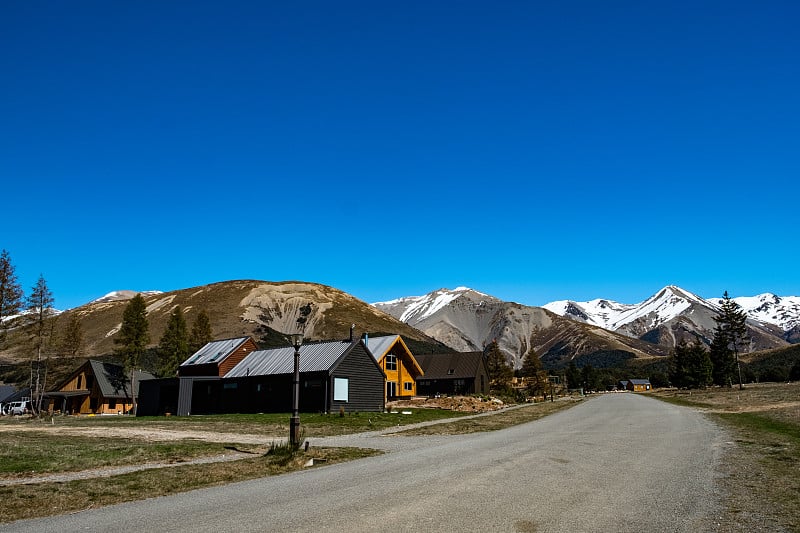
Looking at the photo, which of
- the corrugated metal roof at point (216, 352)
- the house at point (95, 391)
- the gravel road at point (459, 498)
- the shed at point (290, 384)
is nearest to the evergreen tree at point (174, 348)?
the house at point (95, 391)

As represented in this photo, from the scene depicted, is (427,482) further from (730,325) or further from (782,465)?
(730,325)

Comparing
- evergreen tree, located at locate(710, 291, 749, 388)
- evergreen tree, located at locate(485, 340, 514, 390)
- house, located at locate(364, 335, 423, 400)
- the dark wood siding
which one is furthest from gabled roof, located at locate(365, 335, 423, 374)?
evergreen tree, located at locate(710, 291, 749, 388)

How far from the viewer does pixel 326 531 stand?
7.76 meters

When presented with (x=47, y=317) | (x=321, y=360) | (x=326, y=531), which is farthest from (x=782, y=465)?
(x=47, y=317)

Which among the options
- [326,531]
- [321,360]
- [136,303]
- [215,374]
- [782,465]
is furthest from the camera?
[136,303]

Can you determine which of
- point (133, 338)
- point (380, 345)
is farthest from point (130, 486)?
point (133, 338)

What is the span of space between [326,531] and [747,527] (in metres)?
6.19

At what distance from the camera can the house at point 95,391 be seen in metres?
73.1

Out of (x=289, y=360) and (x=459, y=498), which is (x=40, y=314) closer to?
(x=289, y=360)

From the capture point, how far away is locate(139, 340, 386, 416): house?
43875 millimetres

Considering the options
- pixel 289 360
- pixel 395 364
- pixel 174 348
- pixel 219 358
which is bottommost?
pixel 395 364

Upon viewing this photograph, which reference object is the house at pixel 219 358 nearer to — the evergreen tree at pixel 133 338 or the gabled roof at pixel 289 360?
the gabled roof at pixel 289 360

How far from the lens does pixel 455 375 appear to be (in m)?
87.1

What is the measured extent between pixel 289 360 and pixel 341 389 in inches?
246
